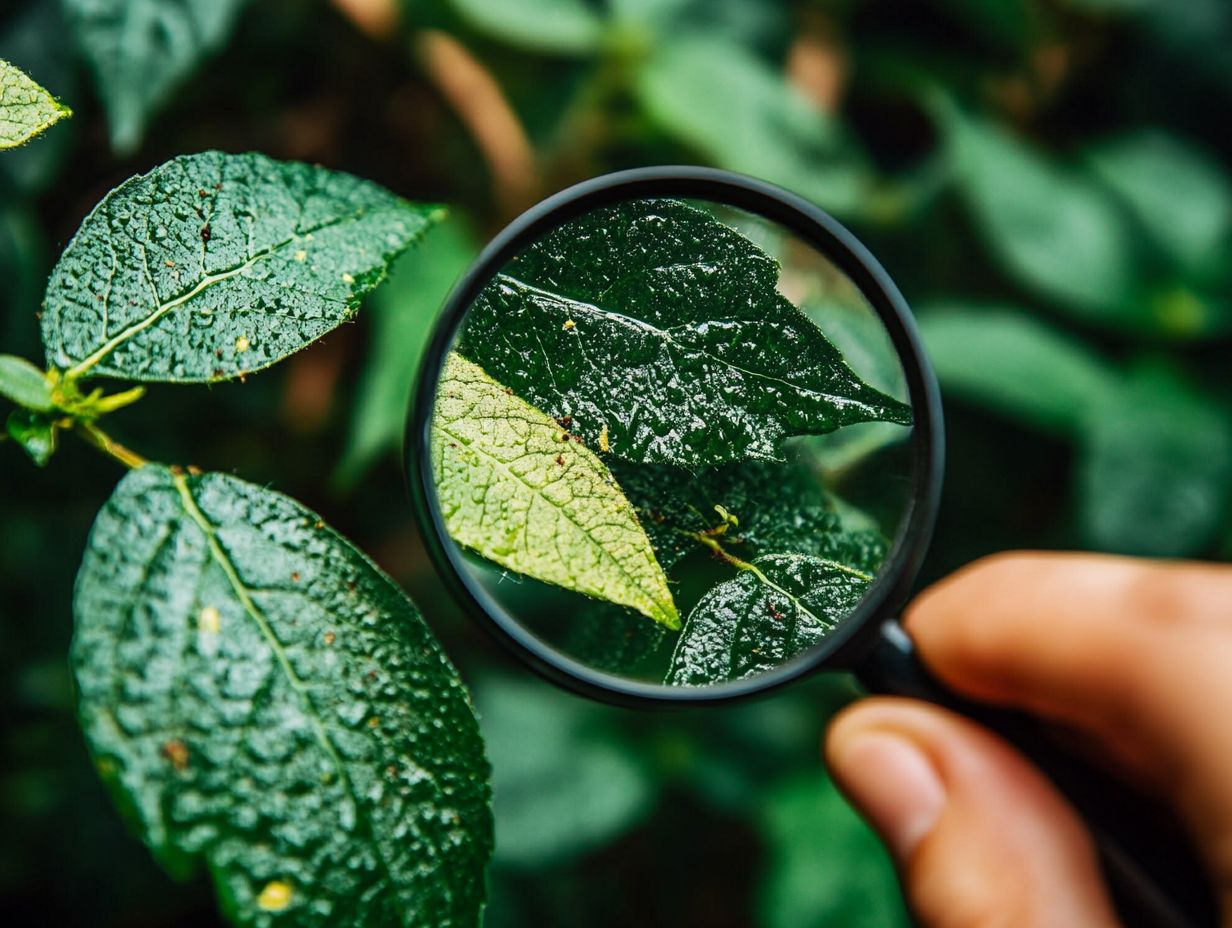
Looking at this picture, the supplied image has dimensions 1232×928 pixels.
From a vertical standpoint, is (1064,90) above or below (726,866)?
above

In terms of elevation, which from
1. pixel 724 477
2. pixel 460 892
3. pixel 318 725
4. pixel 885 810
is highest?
pixel 724 477

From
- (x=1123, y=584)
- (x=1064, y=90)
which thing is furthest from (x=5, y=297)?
(x=1064, y=90)

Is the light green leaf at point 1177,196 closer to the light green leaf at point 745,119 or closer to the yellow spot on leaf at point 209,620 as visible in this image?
the light green leaf at point 745,119

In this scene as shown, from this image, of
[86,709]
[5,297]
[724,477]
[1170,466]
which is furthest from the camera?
[1170,466]

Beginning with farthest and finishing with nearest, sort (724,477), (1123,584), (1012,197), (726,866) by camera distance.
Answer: (726,866) → (1012,197) → (1123,584) → (724,477)

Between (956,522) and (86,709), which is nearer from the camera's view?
(86,709)

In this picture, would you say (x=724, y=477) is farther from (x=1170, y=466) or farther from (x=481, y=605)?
(x=1170, y=466)

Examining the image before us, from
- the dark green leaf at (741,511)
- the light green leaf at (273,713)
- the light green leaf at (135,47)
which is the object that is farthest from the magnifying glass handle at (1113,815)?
the light green leaf at (135,47)
